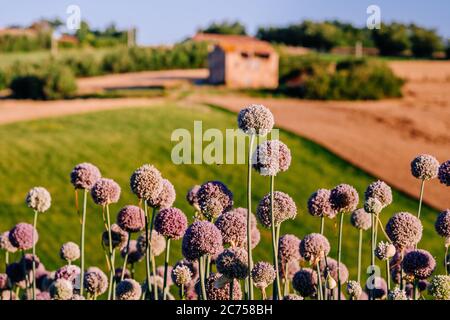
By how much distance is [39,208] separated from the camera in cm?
303

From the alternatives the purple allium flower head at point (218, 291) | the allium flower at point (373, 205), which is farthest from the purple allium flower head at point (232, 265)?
the allium flower at point (373, 205)

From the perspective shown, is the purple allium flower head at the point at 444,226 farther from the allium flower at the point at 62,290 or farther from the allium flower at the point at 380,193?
the allium flower at the point at 62,290

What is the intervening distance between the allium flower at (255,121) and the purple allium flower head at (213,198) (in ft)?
1.12

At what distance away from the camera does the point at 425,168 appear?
2697 mm

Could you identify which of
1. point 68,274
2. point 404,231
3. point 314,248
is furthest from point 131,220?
point 404,231

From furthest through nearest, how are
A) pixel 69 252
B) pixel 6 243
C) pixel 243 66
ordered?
1. pixel 243 66
2. pixel 6 243
3. pixel 69 252

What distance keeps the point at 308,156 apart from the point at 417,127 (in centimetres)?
705

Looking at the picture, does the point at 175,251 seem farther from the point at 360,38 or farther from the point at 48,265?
the point at 360,38

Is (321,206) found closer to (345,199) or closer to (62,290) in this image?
(345,199)

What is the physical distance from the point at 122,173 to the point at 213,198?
1552cm

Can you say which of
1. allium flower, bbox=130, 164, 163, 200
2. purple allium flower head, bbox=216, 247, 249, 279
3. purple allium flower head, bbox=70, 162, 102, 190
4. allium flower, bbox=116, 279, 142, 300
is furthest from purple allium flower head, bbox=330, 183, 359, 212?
purple allium flower head, bbox=70, 162, 102, 190

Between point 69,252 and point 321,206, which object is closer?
point 321,206

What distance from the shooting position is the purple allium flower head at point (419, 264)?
2490mm
